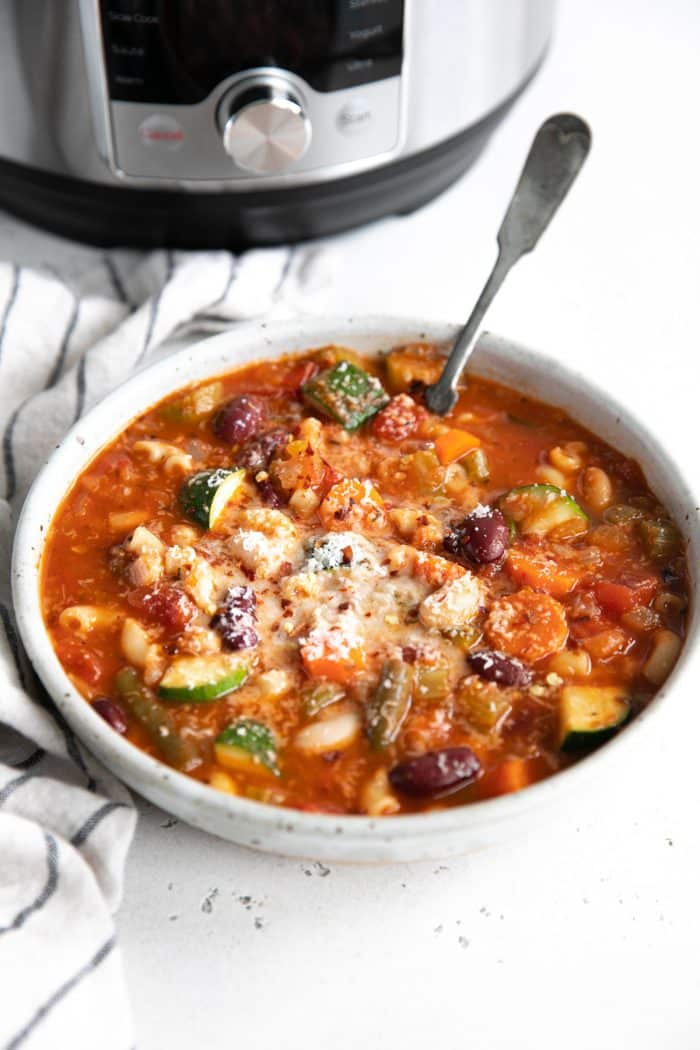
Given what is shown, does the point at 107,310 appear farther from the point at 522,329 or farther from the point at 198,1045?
the point at 198,1045

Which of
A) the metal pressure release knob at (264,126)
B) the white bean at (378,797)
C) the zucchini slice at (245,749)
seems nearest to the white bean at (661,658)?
the white bean at (378,797)

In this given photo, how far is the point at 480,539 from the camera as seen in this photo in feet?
8.14

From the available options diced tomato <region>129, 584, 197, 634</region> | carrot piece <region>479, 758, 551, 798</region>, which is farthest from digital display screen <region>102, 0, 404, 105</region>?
carrot piece <region>479, 758, 551, 798</region>

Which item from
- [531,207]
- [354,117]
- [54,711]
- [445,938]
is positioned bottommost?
[445,938]

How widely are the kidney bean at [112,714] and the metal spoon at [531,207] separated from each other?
106 centimetres

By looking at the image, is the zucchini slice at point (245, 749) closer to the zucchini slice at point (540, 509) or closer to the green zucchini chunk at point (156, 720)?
the green zucchini chunk at point (156, 720)

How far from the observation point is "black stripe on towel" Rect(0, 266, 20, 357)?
307cm

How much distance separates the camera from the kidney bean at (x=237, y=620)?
2324mm

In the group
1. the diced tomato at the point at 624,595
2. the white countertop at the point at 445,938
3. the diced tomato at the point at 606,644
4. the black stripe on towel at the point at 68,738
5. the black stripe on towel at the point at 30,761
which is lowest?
the white countertop at the point at 445,938

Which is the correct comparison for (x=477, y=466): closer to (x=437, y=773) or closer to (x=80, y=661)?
(x=437, y=773)

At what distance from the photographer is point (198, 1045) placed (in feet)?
6.48

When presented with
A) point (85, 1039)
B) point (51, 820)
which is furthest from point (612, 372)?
point (85, 1039)

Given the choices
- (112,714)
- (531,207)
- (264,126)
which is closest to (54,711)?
(112,714)

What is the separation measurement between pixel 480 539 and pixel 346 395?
534mm
